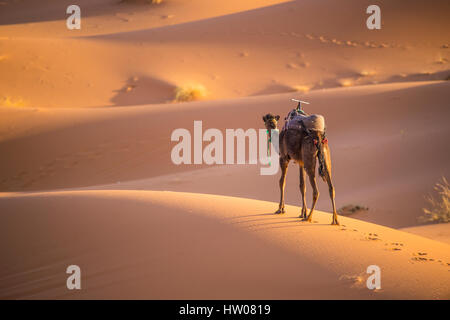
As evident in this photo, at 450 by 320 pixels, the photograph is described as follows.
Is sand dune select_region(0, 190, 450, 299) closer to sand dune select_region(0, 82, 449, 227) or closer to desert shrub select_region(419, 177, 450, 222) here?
desert shrub select_region(419, 177, 450, 222)

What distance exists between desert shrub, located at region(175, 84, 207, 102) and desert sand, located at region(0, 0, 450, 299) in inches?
28.2

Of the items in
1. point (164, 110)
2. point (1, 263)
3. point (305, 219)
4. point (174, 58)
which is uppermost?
point (174, 58)

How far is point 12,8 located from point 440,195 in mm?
57893

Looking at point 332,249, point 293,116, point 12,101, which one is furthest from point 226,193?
point 12,101

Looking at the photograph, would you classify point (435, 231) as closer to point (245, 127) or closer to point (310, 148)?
point (310, 148)

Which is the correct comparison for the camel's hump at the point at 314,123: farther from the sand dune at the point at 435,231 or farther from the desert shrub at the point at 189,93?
the desert shrub at the point at 189,93

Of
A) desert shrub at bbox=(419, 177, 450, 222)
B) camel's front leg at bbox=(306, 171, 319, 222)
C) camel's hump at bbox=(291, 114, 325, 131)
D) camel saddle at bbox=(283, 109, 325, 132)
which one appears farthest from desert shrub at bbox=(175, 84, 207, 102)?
camel's front leg at bbox=(306, 171, 319, 222)

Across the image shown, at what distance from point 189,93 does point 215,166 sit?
11.4 meters

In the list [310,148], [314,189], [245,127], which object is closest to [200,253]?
[314,189]

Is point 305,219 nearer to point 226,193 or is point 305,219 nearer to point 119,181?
point 226,193

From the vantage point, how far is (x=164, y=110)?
64.4 ft

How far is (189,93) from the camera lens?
2709cm

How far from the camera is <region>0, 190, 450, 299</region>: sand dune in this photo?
14.6 ft

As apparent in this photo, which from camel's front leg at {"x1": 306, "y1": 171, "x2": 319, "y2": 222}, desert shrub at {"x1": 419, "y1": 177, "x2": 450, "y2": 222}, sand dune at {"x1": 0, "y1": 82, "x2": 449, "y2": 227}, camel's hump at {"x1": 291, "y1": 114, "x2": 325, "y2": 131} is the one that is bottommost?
camel's front leg at {"x1": 306, "y1": 171, "x2": 319, "y2": 222}
